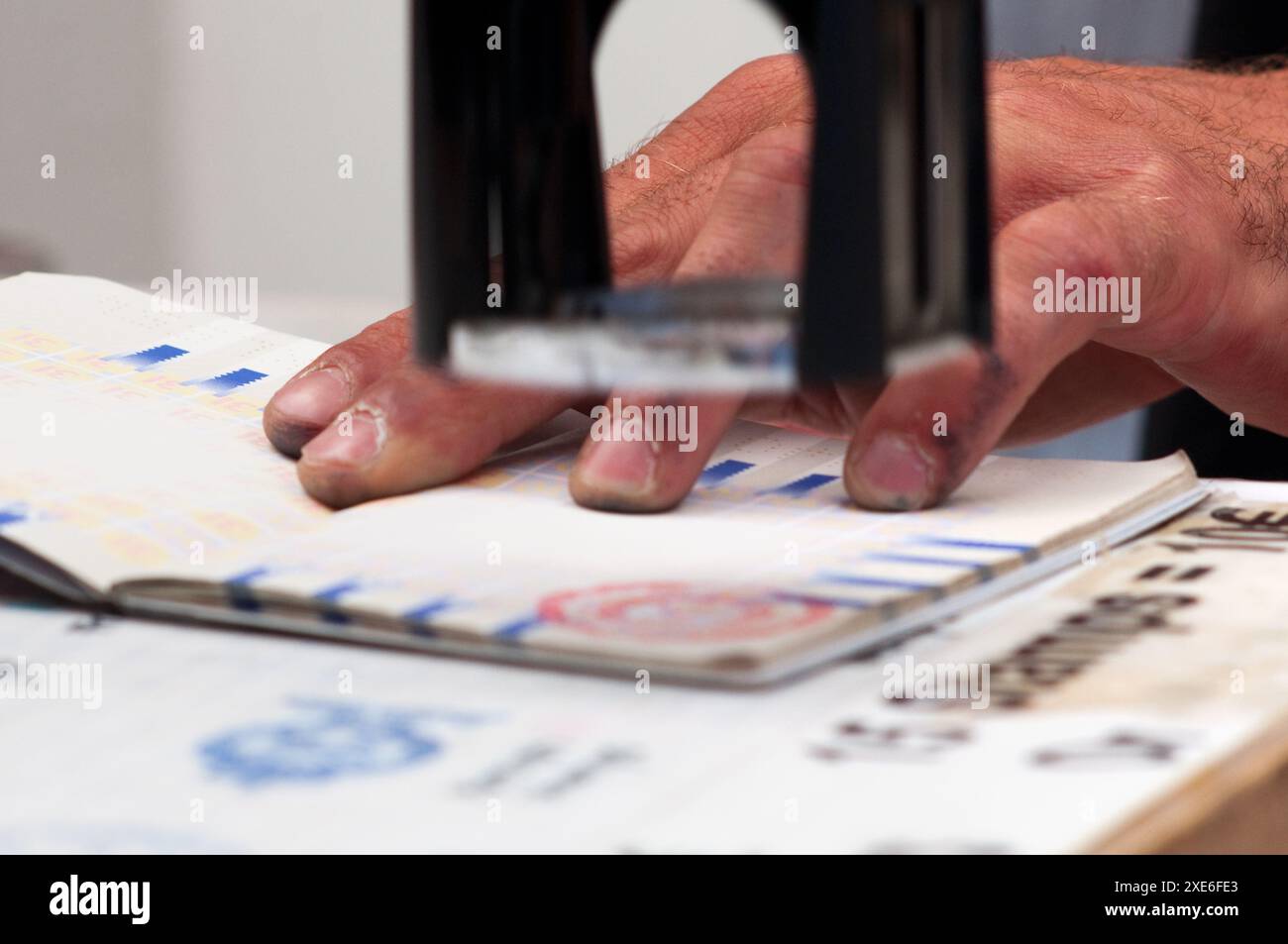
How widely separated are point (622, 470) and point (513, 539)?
6 cm

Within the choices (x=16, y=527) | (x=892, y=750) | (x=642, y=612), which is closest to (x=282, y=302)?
(x=16, y=527)

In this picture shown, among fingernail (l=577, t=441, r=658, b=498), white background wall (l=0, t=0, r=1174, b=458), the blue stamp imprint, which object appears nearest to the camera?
the blue stamp imprint

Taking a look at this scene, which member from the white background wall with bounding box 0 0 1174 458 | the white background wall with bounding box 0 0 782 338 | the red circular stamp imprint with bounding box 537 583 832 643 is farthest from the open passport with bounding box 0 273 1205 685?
the white background wall with bounding box 0 0 782 338

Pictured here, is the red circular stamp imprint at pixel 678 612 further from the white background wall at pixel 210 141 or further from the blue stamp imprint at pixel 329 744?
the white background wall at pixel 210 141

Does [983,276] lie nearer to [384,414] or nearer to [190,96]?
[384,414]

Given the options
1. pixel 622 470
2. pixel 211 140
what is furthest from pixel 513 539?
pixel 211 140

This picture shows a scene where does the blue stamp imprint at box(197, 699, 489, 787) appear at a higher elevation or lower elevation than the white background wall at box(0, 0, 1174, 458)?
lower

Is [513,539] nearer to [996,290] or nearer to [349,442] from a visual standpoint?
[349,442]

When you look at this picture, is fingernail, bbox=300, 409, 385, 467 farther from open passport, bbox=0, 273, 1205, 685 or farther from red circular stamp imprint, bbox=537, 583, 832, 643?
red circular stamp imprint, bbox=537, 583, 832, 643

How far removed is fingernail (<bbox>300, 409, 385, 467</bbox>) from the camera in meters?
0.58

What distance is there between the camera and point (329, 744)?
13.9 inches

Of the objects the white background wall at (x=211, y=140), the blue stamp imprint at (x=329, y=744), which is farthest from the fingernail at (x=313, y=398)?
the white background wall at (x=211, y=140)

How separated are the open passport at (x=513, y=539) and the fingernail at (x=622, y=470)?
0.03 feet

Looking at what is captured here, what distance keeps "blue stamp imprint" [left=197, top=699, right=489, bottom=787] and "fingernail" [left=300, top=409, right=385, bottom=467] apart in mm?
203
